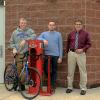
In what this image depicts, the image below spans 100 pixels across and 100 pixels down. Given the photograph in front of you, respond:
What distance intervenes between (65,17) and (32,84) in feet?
7.38

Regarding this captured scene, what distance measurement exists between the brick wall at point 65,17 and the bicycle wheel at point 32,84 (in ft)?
4.62

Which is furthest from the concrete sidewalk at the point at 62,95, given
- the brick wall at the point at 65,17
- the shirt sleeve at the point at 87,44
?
the shirt sleeve at the point at 87,44

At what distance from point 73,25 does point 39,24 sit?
0.99 metres

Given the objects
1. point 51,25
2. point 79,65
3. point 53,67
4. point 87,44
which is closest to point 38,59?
point 53,67

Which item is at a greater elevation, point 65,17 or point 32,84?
point 65,17

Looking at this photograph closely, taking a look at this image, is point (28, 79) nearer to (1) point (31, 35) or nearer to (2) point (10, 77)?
(2) point (10, 77)

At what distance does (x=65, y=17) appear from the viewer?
976 cm

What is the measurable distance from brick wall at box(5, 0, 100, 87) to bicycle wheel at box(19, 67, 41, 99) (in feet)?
4.62

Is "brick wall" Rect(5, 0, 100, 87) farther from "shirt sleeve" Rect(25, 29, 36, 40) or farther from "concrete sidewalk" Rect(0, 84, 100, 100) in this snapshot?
"shirt sleeve" Rect(25, 29, 36, 40)

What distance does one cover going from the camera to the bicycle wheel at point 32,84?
845 cm

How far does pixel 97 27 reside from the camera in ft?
32.4

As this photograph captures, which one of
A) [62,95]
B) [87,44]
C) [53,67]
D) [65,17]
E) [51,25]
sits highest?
[65,17]

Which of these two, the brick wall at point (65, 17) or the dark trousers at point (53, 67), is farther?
the brick wall at point (65, 17)

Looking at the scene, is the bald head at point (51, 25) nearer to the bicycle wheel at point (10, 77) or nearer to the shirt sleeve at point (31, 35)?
the shirt sleeve at point (31, 35)
